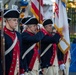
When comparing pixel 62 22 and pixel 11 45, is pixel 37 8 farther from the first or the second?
pixel 11 45

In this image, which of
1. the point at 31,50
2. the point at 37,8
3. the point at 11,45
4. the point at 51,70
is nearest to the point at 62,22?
the point at 37,8

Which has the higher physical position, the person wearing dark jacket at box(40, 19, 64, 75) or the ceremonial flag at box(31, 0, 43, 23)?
the ceremonial flag at box(31, 0, 43, 23)

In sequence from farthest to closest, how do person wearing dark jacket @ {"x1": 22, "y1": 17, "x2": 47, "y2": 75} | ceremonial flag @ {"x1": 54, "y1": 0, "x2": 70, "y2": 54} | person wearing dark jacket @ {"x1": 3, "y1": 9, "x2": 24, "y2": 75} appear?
1. ceremonial flag @ {"x1": 54, "y1": 0, "x2": 70, "y2": 54}
2. person wearing dark jacket @ {"x1": 22, "y1": 17, "x2": 47, "y2": 75}
3. person wearing dark jacket @ {"x1": 3, "y1": 9, "x2": 24, "y2": 75}

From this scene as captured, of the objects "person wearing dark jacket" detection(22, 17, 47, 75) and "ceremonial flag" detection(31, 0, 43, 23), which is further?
"ceremonial flag" detection(31, 0, 43, 23)

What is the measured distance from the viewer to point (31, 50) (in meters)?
7.65

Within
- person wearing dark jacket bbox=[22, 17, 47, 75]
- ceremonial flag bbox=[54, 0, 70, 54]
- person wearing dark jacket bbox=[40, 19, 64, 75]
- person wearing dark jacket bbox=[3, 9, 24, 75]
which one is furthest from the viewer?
ceremonial flag bbox=[54, 0, 70, 54]

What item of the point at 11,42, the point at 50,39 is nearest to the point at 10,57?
the point at 11,42

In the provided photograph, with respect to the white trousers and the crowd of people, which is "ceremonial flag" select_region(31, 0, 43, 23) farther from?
the white trousers

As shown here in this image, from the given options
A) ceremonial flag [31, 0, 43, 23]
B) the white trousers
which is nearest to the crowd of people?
the white trousers

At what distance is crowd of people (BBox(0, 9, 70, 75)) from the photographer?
661 centimetres

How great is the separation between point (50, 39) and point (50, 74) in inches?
32.9

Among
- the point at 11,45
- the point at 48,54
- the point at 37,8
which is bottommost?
the point at 48,54

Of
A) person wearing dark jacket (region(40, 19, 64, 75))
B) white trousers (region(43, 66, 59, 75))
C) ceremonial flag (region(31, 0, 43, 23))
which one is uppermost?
ceremonial flag (region(31, 0, 43, 23))

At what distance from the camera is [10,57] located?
655 centimetres
